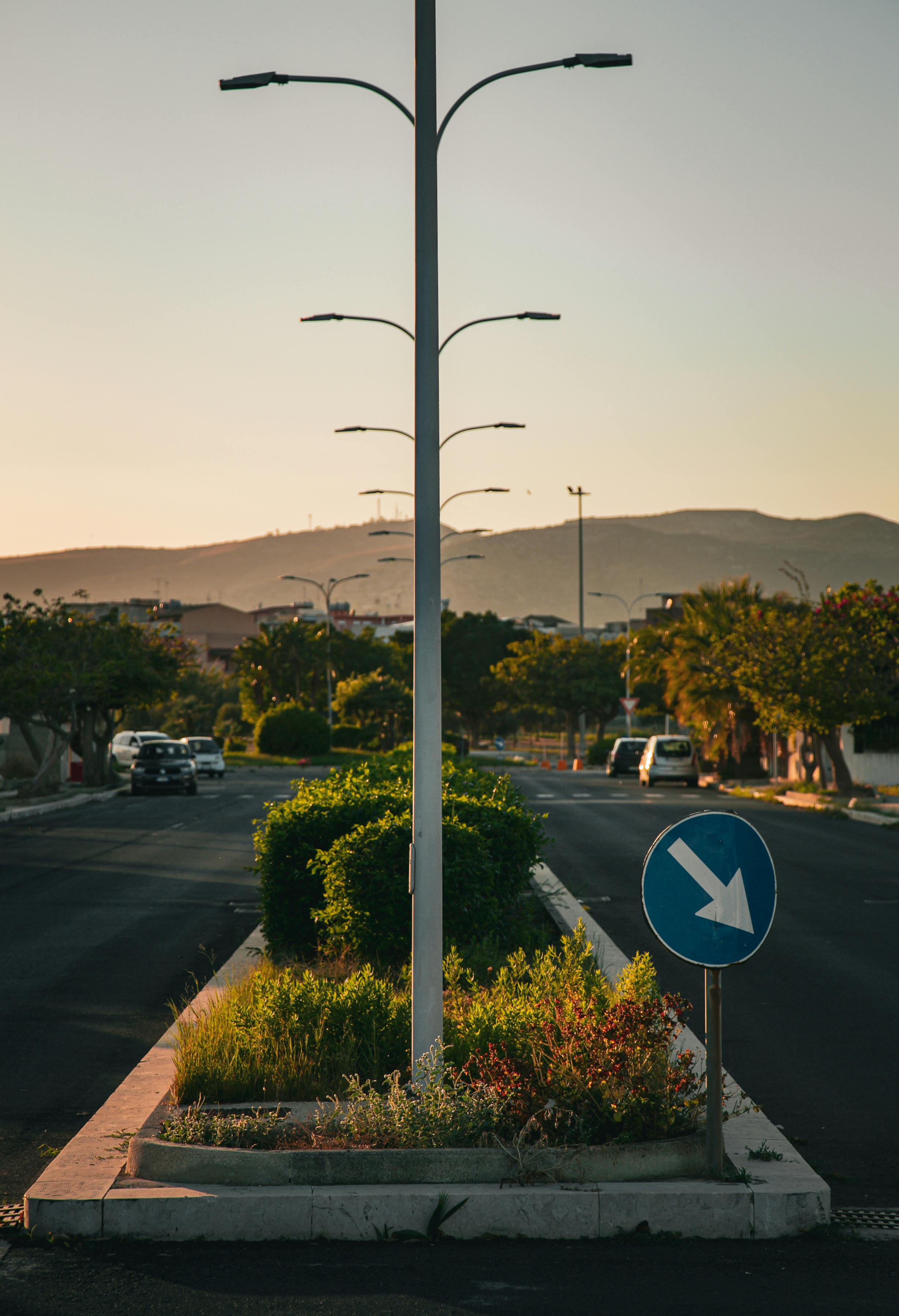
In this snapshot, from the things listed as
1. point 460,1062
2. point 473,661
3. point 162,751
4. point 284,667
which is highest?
point 473,661

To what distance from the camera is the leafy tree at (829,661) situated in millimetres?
35219

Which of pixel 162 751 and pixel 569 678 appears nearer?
pixel 162 751

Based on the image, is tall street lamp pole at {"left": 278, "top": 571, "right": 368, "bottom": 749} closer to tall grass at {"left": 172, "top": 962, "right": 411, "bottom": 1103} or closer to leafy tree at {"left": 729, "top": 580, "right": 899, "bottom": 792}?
leafy tree at {"left": 729, "top": 580, "right": 899, "bottom": 792}

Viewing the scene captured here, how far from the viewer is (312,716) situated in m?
71.2

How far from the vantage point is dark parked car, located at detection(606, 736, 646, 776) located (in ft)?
182

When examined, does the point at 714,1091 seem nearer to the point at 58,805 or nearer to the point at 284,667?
the point at 58,805

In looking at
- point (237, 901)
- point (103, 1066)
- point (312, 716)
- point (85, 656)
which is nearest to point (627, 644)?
point (312, 716)

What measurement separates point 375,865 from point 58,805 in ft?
97.0

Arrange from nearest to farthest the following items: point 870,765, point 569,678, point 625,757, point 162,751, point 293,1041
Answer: point 293,1041
point 870,765
point 162,751
point 625,757
point 569,678

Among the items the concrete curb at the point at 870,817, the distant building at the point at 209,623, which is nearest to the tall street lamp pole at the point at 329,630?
the concrete curb at the point at 870,817

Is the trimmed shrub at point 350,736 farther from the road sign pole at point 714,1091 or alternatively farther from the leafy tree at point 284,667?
the road sign pole at point 714,1091

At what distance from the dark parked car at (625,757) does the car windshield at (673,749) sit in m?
7.23

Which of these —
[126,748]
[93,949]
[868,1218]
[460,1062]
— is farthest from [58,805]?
[868,1218]

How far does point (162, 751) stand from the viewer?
44031 millimetres
